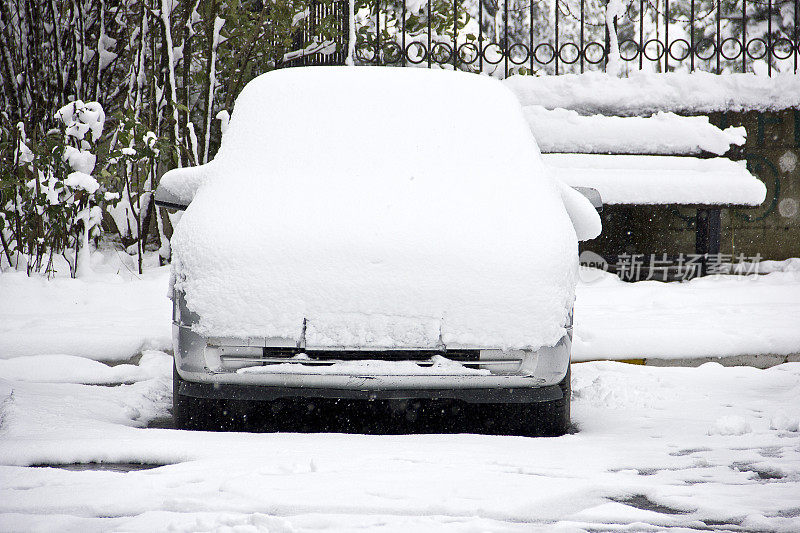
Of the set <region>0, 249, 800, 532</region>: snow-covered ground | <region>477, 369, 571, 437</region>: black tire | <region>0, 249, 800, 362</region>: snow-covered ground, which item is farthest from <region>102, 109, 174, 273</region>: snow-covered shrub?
<region>477, 369, 571, 437</region>: black tire

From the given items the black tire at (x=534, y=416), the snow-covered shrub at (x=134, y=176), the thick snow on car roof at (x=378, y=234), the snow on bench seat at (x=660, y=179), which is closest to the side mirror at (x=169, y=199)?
the thick snow on car roof at (x=378, y=234)

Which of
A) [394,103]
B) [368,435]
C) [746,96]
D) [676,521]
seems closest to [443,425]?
[368,435]

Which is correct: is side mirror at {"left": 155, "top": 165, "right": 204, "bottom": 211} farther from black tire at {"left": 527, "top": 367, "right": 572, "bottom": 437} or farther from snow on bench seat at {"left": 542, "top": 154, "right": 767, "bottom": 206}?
snow on bench seat at {"left": 542, "top": 154, "right": 767, "bottom": 206}

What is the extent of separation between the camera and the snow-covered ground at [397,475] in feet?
7.82

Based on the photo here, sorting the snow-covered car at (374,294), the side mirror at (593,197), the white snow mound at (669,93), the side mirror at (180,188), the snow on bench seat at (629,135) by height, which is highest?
the white snow mound at (669,93)

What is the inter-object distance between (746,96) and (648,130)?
1125 millimetres

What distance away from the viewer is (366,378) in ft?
10.1

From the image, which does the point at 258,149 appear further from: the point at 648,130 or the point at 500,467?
the point at 648,130

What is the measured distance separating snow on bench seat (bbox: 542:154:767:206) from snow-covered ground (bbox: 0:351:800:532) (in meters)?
3.83

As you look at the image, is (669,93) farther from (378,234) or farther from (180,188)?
(378,234)

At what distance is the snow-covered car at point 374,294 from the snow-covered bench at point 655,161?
4268mm

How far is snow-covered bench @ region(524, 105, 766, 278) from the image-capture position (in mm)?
7660

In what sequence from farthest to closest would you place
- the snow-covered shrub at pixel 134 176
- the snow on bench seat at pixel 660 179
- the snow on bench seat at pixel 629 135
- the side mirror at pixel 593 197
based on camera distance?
the snow on bench seat at pixel 629 135
the snow on bench seat at pixel 660 179
the snow-covered shrub at pixel 134 176
the side mirror at pixel 593 197

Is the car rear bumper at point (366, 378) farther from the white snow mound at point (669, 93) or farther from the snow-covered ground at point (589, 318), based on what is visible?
the white snow mound at point (669, 93)
